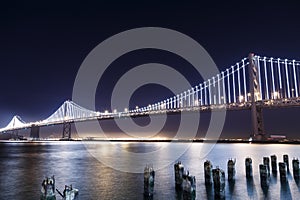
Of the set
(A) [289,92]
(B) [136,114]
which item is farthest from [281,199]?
(B) [136,114]

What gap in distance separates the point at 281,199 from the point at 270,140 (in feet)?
149

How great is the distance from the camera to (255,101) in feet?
161

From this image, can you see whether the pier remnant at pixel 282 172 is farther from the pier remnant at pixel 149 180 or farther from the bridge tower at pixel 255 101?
the bridge tower at pixel 255 101

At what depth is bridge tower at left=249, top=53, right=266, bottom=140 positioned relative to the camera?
48.1 metres

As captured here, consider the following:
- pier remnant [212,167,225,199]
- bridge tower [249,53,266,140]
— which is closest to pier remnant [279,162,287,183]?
pier remnant [212,167,225,199]

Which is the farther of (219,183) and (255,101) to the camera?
(255,101)

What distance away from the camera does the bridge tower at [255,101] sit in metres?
48.1

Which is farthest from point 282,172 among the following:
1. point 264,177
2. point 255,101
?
point 255,101

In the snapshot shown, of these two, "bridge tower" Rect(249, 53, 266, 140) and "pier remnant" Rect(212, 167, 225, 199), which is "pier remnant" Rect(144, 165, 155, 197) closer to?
"pier remnant" Rect(212, 167, 225, 199)

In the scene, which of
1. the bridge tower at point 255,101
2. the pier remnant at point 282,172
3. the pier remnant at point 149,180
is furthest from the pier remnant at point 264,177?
the bridge tower at point 255,101

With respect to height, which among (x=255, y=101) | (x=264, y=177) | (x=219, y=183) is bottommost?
(x=264, y=177)

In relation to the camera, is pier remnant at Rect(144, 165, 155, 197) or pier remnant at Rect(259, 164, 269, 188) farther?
pier remnant at Rect(259, 164, 269, 188)

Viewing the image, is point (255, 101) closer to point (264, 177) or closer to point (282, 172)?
point (282, 172)

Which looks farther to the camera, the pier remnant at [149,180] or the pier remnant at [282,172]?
the pier remnant at [282,172]
